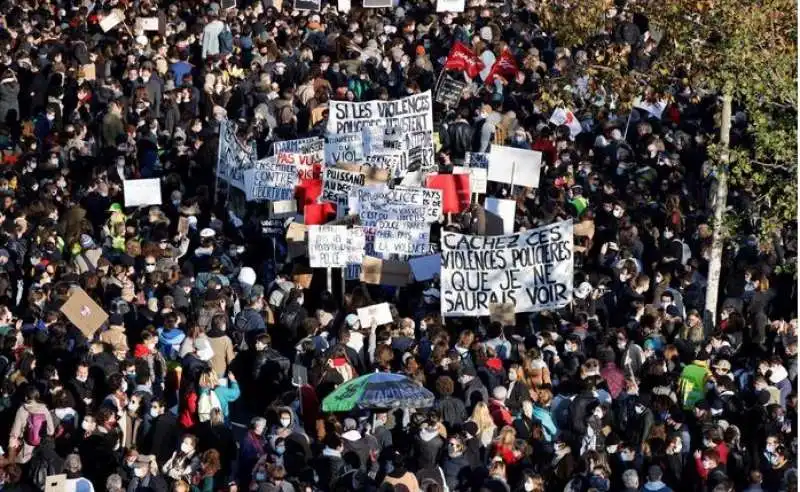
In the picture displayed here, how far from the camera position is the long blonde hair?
23891 millimetres

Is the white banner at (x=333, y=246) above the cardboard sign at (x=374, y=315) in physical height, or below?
above

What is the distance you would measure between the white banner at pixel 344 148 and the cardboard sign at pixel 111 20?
708 centimetres

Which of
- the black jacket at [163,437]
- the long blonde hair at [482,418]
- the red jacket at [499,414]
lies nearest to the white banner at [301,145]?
the red jacket at [499,414]

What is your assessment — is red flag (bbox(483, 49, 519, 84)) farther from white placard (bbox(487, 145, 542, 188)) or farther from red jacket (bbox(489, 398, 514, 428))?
red jacket (bbox(489, 398, 514, 428))

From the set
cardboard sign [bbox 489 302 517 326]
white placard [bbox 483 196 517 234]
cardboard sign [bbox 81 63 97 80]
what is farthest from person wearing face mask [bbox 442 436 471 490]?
cardboard sign [bbox 81 63 97 80]

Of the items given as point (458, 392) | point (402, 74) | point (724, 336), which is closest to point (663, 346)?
point (724, 336)

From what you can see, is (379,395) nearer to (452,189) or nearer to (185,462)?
(185,462)

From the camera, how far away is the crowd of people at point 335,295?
76.4ft

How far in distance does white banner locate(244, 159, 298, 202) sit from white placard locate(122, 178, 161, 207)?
3.69 ft

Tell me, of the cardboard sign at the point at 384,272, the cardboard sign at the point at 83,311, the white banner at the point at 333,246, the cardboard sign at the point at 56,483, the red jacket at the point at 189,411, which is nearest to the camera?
the cardboard sign at the point at 56,483

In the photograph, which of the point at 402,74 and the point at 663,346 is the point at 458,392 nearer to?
the point at 663,346

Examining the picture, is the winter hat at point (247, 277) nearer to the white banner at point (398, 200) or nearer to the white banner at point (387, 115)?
the white banner at point (398, 200)

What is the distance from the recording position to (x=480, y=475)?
22.9 metres

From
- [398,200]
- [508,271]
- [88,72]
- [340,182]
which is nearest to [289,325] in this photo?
[508,271]
